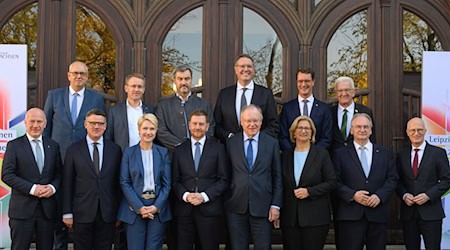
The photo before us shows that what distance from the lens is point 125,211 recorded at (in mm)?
5973

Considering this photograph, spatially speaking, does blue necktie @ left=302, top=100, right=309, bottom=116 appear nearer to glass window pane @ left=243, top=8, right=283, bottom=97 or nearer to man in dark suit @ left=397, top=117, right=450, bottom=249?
glass window pane @ left=243, top=8, right=283, bottom=97

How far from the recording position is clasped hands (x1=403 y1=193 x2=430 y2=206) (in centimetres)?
629

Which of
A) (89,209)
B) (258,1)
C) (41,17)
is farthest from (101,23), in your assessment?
(89,209)

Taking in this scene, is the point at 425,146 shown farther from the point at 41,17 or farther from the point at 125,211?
the point at 41,17

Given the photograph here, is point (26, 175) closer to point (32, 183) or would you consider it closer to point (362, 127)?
point (32, 183)

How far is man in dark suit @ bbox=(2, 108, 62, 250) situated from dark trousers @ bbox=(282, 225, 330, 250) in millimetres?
2253

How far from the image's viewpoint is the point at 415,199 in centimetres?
630

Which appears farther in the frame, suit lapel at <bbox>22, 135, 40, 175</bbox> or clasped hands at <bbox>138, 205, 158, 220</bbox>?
suit lapel at <bbox>22, 135, 40, 175</bbox>

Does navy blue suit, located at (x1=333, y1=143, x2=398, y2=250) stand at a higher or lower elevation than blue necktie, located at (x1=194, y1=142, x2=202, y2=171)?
lower

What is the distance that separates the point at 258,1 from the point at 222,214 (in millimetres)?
2813

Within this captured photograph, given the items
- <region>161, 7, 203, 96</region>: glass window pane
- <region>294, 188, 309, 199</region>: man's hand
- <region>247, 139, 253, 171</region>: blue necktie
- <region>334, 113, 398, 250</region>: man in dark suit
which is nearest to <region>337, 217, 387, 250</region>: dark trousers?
<region>334, 113, 398, 250</region>: man in dark suit

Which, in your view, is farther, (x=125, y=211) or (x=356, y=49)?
(x=356, y=49)

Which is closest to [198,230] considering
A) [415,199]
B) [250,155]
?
[250,155]

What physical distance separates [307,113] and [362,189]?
1.00m
